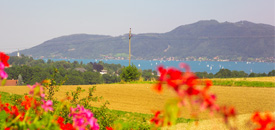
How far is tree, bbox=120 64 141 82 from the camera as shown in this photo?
2433cm

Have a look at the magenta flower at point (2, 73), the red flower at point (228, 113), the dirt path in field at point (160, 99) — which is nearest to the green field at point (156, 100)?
the dirt path in field at point (160, 99)

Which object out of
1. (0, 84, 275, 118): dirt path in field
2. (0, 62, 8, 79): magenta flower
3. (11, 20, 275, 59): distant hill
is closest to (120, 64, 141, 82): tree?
(0, 84, 275, 118): dirt path in field

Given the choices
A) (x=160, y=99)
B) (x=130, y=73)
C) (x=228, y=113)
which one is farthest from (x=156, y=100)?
(x=228, y=113)

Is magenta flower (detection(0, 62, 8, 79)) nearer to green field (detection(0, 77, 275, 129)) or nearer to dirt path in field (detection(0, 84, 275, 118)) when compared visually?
green field (detection(0, 77, 275, 129))

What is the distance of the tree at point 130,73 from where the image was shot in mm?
24328

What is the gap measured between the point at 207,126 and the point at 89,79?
48.0m

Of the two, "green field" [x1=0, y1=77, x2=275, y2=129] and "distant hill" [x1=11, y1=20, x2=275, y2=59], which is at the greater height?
"distant hill" [x1=11, y1=20, x2=275, y2=59]

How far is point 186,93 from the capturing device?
1.30m

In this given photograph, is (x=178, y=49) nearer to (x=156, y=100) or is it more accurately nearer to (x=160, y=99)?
(x=160, y=99)

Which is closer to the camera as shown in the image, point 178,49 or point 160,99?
point 160,99

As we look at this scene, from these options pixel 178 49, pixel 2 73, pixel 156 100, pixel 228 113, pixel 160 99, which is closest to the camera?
pixel 228 113

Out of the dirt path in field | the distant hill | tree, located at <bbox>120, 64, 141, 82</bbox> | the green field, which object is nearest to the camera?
the green field

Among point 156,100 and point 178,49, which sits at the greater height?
point 178,49

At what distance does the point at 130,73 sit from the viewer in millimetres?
24531
